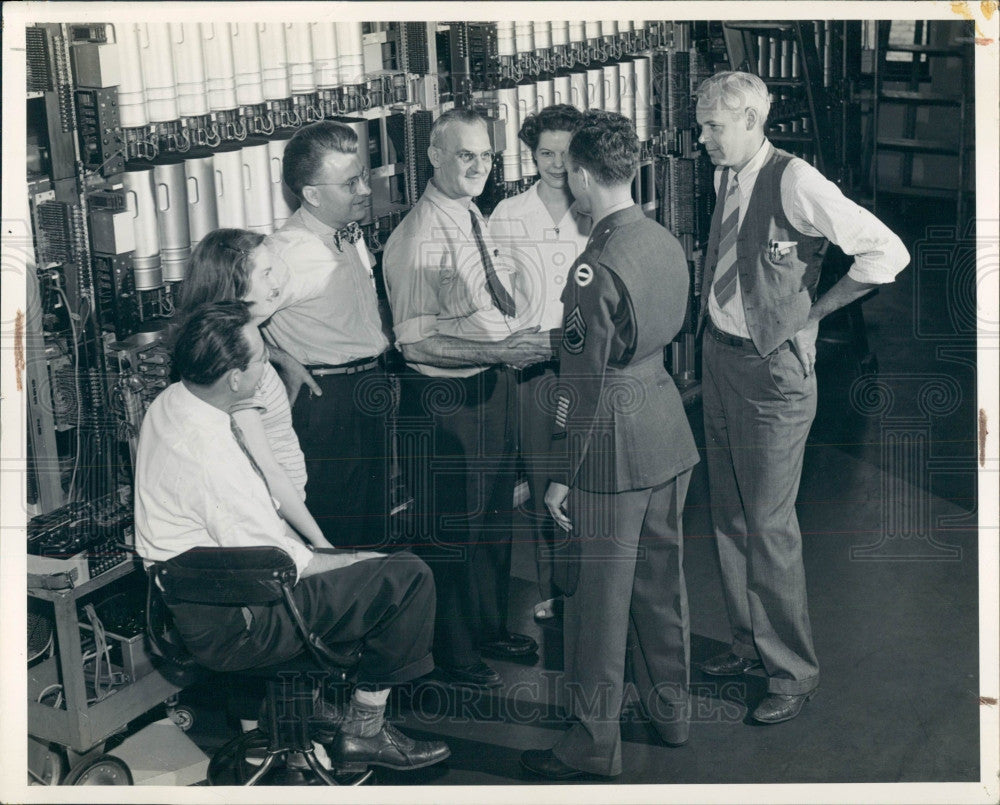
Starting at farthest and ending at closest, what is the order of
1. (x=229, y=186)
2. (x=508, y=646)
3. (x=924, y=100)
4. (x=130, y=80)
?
(x=924, y=100), (x=508, y=646), (x=229, y=186), (x=130, y=80)

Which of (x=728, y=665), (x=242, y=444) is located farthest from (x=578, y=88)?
(x=728, y=665)

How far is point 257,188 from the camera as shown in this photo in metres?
3.40

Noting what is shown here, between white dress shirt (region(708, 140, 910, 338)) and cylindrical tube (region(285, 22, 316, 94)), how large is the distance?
1161 mm

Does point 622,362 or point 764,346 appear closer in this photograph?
point 622,362

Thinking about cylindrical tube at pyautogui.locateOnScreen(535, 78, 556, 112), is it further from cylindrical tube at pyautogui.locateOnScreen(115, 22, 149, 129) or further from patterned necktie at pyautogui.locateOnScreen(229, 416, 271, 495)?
patterned necktie at pyautogui.locateOnScreen(229, 416, 271, 495)

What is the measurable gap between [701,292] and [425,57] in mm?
977

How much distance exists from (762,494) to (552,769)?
3.06ft

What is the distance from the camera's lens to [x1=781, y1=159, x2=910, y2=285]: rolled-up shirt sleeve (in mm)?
3412

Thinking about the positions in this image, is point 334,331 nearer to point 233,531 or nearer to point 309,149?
point 309,149

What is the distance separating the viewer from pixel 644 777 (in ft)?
11.5

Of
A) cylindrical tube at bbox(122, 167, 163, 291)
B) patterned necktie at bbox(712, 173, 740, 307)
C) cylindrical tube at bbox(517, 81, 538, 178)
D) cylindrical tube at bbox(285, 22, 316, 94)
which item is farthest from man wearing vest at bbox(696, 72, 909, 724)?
cylindrical tube at bbox(122, 167, 163, 291)

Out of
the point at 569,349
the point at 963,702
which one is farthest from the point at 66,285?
A: the point at 963,702

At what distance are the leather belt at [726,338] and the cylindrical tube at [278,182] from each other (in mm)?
1157

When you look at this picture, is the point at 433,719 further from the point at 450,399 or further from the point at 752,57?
the point at 752,57
